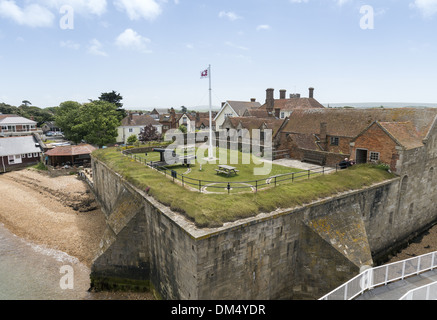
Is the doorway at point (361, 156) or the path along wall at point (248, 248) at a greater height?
the doorway at point (361, 156)

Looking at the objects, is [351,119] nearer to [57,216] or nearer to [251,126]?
[251,126]

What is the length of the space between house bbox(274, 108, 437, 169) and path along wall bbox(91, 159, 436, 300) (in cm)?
353

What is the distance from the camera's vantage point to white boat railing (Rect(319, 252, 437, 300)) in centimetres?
935

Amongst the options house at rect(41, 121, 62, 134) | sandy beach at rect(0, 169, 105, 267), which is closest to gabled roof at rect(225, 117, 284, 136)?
sandy beach at rect(0, 169, 105, 267)

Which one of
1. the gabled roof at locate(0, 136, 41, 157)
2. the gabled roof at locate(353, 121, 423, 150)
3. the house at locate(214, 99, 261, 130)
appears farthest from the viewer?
the house at locate(214, 99, 261, 130)

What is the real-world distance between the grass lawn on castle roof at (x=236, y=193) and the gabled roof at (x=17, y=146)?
30.9 meters

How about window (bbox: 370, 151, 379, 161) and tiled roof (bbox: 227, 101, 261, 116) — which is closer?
window (bbox: 370, 151, 379, 161)

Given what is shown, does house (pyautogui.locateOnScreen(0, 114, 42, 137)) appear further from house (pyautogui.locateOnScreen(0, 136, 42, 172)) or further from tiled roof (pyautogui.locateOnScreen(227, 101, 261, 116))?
tiled roof (pyautogui.locateOnScreen(227, 101, 261, 116))

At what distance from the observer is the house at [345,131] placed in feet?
62.9

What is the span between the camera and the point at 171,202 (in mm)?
Answer: 12859

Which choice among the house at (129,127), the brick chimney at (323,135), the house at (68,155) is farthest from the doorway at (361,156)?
the house at (129,127)

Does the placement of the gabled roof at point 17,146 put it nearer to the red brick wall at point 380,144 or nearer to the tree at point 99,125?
the tree at point 99,125

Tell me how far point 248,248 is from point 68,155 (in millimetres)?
35783

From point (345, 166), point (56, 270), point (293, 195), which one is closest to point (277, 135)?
point (345, 166)
